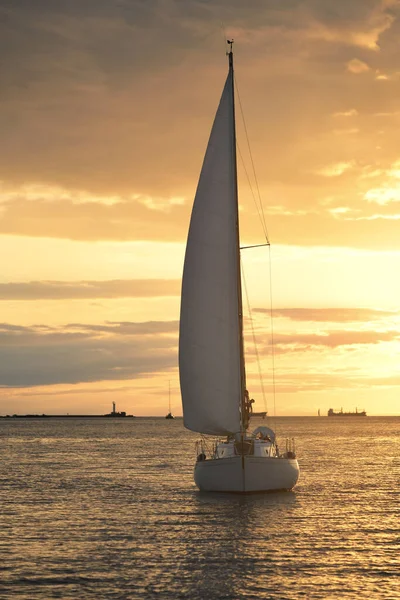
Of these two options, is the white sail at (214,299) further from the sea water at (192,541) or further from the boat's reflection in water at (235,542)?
the sea water at (192,541)

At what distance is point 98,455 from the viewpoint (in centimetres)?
10312

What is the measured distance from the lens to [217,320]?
4872 cm

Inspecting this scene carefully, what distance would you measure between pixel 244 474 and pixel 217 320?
867cm

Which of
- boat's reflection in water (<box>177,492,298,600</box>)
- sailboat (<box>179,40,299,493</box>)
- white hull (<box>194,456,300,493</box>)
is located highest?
sailboat (<box>179,40,299,493</box>)

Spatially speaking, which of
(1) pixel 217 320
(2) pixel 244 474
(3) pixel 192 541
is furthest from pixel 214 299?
(3) pixel 192 541

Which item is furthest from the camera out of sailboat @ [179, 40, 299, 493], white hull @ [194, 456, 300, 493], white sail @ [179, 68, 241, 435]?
white sail @ [179, 68, 241, 435]

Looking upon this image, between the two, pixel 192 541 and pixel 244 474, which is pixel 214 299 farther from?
pixel 192 541

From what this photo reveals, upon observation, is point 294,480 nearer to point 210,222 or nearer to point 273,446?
point 273,446

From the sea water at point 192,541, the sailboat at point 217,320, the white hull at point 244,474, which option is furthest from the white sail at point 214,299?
the sea water at point 192,541

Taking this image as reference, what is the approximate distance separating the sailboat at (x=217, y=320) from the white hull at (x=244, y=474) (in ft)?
0.27

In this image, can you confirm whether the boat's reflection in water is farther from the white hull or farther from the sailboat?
the sailboat

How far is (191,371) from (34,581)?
21.9m

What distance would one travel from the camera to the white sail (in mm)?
48312

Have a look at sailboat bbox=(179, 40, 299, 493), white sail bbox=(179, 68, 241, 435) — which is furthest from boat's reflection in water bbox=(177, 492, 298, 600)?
white sail bbox=(179, 68, 241, 435)
